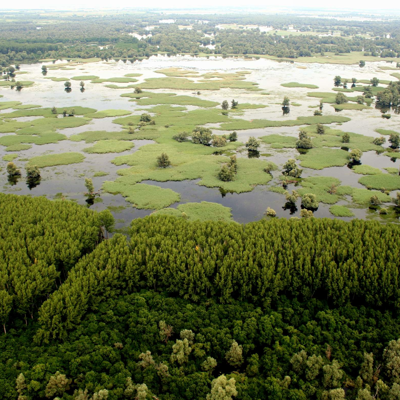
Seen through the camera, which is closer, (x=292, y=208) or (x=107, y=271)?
(x=107, y=271)

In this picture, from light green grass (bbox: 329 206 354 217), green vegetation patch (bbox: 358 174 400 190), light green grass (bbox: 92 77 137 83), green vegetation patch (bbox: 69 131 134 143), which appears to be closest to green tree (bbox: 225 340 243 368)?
light green grass (bbox: 329 206 354 217)

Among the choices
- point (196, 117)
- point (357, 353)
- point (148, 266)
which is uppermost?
point (196, 117)

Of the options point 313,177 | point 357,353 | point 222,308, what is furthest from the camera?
point 313,177

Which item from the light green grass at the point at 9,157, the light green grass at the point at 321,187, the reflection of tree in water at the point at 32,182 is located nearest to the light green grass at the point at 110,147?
the light green grass at the point at 9,157

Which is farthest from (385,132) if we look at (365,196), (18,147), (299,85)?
(18,147)

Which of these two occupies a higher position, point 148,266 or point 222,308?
point 148,266

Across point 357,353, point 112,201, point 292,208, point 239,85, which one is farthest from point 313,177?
point 239,85

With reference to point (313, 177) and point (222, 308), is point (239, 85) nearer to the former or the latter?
point (313, 177)

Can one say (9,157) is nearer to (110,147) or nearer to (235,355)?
(110,147)
